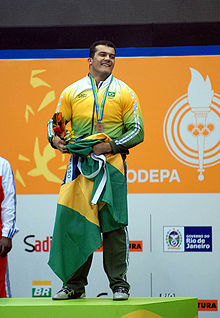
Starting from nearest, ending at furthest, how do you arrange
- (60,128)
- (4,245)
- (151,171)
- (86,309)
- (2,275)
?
(86,309), (60,128), (4,245), (2,275), (151,171)

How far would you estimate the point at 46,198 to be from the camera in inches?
191

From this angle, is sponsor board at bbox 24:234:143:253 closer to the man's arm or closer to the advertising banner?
the advertising banner

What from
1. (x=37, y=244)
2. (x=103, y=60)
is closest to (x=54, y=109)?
(x=37, y=244)

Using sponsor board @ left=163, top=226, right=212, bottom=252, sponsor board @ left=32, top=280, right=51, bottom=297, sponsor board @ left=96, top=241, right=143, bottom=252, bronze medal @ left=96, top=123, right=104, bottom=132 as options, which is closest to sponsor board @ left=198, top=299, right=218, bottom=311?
sponsor board @ left=163, top=226, right=212, bottom=252

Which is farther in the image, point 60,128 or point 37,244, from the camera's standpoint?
point 37,244

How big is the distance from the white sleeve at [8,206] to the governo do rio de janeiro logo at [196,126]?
153cm

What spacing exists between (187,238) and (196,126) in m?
0.90

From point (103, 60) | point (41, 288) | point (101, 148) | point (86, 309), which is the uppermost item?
point (103, 60)

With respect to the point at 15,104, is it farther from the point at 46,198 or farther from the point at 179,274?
the point at 179,274

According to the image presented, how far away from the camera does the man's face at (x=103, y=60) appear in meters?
3.42

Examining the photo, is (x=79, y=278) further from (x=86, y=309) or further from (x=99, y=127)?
Answer: (x=99, y=127)

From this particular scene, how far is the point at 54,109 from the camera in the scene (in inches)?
192

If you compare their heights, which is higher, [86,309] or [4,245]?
[4,245]

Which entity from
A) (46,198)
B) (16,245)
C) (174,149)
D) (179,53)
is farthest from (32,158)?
(179,53)
